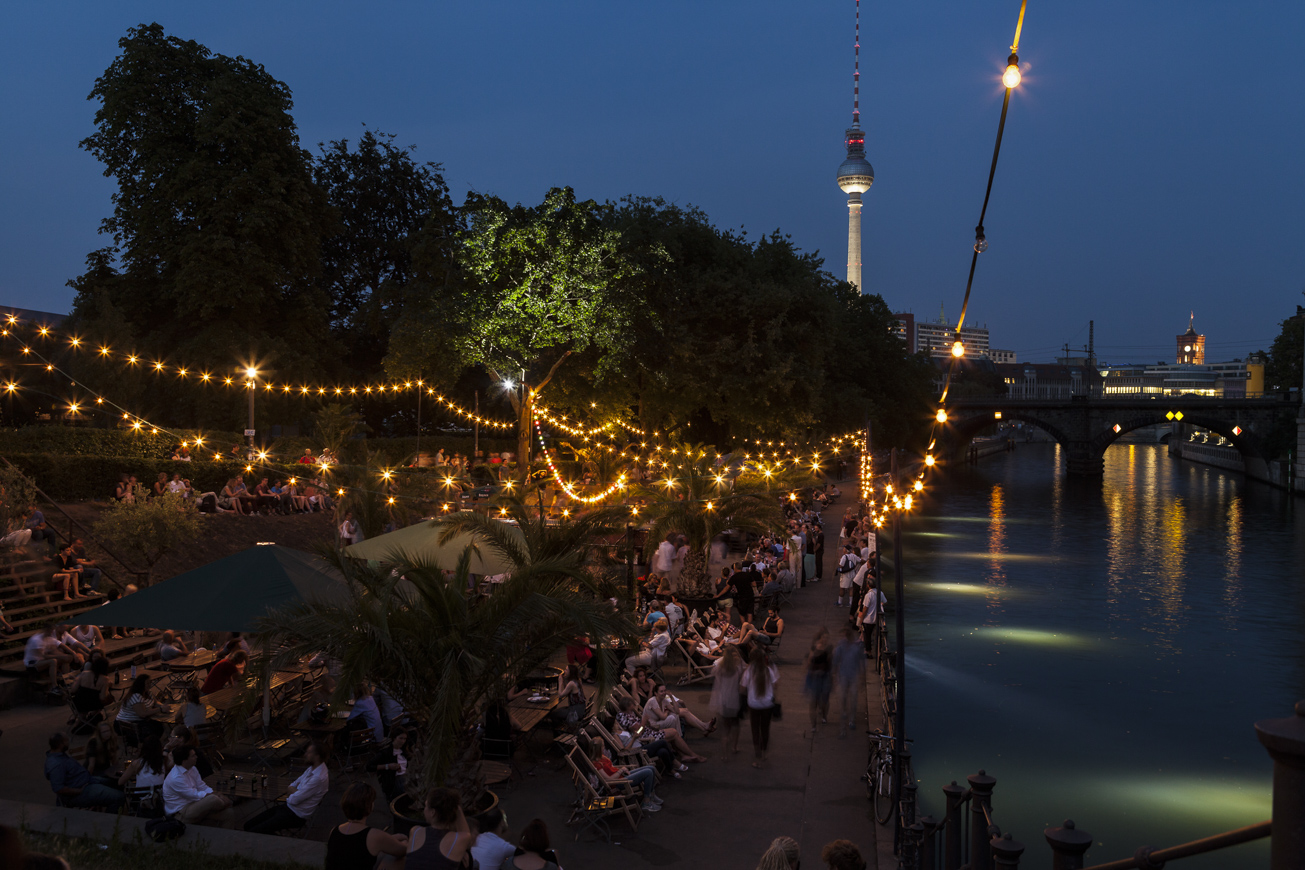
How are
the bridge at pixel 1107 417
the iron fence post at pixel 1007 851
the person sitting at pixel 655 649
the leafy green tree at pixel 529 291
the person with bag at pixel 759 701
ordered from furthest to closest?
the bridge at pixel 1107 417 < the leafy green tree at pixel 529 291 < the person sitting at pixel 655 649 < the person with bag at pixel 759 701 < the iron fence post at pixel 1007 851

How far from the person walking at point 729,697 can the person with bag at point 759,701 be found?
0.14 meters

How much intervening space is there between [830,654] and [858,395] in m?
39.0

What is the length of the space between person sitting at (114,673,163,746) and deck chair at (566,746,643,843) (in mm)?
4459

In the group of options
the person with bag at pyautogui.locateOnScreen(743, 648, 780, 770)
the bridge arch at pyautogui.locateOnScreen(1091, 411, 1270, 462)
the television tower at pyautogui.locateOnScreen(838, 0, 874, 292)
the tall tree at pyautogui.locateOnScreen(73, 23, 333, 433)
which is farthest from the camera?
the television tower at pyautogui.locateOnScreen(838, 0, 874, 292)

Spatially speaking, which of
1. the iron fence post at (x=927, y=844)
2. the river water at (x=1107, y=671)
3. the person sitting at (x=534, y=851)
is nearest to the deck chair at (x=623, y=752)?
the iron fence post at (x=927, y=844)

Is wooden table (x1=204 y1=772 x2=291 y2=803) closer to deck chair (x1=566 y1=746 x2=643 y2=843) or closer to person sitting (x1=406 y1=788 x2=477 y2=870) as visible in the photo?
deck chair (x1=566 y1=746 x2=643 y2=843)

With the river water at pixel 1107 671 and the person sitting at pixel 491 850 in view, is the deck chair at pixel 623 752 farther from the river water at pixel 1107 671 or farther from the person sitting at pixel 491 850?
the river water at pixel 1107 671

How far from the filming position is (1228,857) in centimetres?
1385

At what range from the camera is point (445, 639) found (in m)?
8.34

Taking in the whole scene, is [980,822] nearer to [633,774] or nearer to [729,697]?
[633,774]

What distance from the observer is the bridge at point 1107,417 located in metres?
75.6

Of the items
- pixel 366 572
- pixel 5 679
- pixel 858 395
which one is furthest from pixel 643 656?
pixel 858 395

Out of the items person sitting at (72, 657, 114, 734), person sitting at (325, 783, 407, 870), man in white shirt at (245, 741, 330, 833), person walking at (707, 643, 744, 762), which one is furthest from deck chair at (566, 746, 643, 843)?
person sitting at (72, 657, 114, 734)

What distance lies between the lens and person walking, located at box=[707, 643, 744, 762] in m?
10.7
